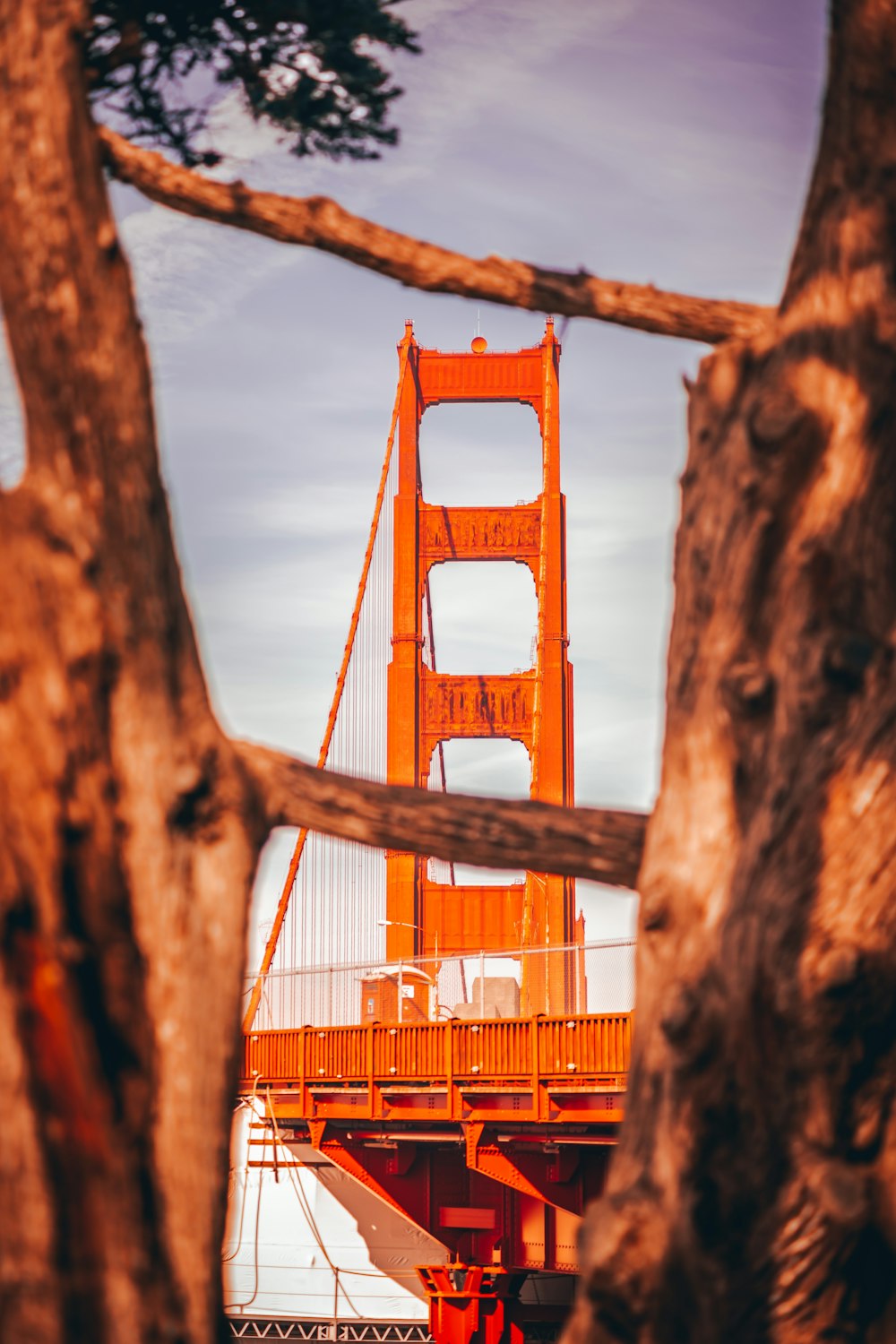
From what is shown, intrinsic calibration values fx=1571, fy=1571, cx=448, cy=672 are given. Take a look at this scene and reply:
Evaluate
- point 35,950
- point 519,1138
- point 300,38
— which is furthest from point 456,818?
point 519,1138

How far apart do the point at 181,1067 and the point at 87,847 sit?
50cm

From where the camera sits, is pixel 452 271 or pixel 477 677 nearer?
pixel 452 271

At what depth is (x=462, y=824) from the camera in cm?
383

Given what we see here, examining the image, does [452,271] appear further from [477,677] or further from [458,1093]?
[477,677]

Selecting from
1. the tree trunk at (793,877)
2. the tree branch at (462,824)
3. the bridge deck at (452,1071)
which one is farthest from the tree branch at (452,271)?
the bridge deck at (452,1071)

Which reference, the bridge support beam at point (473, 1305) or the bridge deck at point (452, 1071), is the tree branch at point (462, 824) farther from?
the bridge support beam at point (473, 1305)

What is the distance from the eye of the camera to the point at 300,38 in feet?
14.5

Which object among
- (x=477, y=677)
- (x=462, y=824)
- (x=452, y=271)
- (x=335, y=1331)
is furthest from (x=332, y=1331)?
(x=452, y=271)

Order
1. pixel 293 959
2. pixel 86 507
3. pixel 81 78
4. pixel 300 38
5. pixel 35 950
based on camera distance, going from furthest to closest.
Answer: pixel 293 959
pixel 300 38
pixel 81 78
pixel 86 507
pixel 35 950

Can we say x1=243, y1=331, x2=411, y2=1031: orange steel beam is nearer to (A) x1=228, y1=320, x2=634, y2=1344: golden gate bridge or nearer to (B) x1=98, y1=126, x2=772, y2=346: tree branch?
(A) x1=228, y1=320, x2=634, y2=1344: golden gate bridge

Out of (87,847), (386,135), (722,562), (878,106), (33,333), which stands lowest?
(87,847)

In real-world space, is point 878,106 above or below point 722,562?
above

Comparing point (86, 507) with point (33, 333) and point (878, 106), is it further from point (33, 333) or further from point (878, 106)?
point (878, 106)

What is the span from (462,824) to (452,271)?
1.39 m
